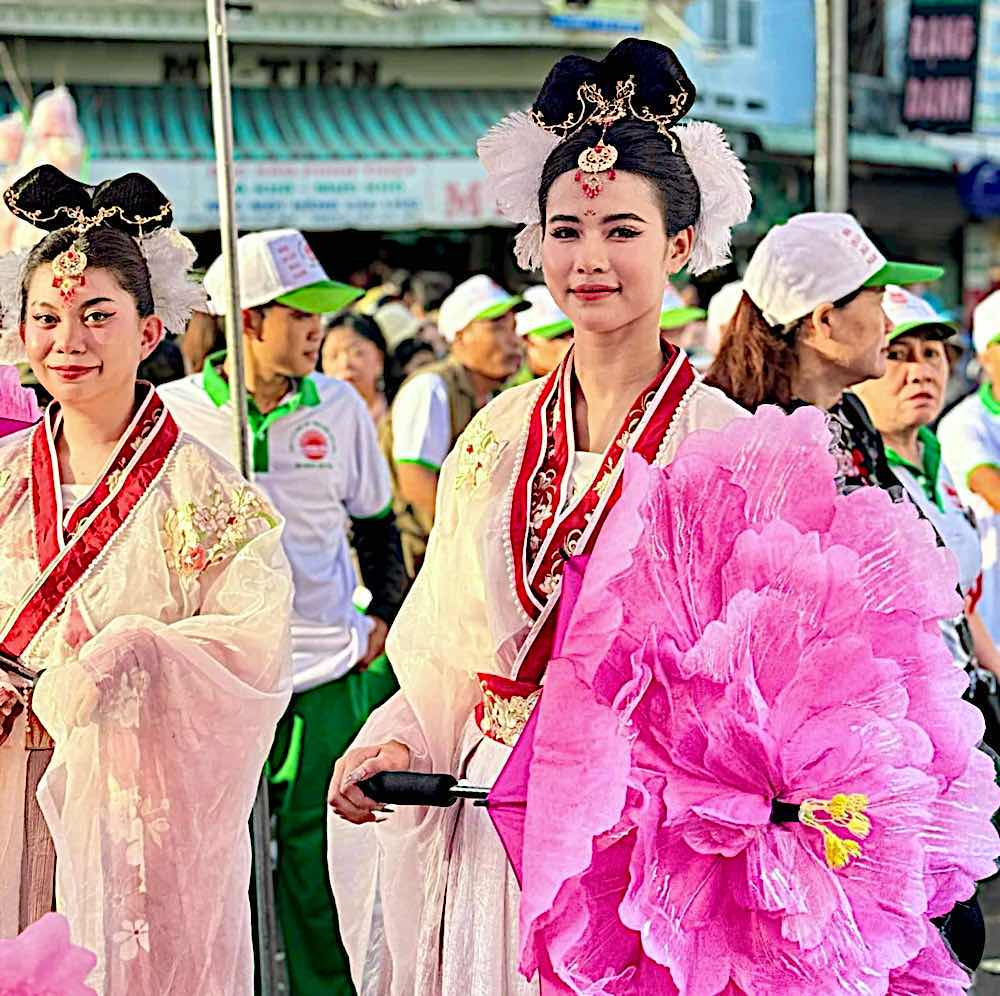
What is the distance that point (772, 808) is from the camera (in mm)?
2150

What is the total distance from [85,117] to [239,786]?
15883 millimetres

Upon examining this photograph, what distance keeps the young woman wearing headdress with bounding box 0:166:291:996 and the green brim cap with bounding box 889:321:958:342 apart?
7.56 ft

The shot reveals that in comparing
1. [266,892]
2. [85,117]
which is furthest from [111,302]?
[85,117]

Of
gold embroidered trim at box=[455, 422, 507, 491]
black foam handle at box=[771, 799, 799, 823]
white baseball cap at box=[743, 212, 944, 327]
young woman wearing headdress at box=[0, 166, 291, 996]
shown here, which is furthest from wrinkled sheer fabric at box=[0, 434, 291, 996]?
black foam handle at box=[771, 799, 799, 823]

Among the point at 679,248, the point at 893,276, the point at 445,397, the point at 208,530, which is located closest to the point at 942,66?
the point at 445,397

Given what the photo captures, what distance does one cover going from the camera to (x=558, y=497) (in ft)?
10.1

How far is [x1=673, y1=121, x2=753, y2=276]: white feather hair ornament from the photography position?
3145 mm

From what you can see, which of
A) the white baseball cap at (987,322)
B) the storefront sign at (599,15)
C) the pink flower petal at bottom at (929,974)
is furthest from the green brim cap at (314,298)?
the storefront sign at (599,15)

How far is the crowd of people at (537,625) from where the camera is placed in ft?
7.10

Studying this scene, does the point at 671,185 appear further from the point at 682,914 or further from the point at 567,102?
the point at 682,914

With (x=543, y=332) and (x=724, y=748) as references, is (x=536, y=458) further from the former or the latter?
(x=543, y=332)

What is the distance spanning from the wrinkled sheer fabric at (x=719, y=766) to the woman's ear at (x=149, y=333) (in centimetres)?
166

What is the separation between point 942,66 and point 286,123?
7131 mm

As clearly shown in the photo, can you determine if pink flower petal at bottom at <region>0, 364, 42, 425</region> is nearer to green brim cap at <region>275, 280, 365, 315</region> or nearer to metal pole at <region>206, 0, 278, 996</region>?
metal pole at <region>206, 0, 278, 996</region>
